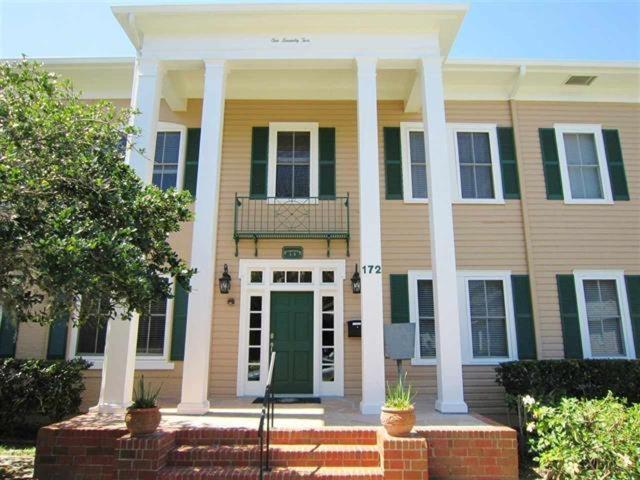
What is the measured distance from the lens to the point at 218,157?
6766mm

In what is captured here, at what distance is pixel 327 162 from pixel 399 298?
9.39ft

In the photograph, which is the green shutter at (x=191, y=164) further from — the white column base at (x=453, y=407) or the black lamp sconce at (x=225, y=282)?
the white column base at (x=453, y=407)

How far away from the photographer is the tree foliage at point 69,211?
3.94 metres

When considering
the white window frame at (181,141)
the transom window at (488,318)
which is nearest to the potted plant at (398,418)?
the transom window at (488,318)

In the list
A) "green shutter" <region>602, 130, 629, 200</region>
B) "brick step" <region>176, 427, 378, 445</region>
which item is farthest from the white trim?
"green shutter" <region>602, 130, 629, 200</region>

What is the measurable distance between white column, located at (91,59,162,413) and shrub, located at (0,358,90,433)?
3.48 ft

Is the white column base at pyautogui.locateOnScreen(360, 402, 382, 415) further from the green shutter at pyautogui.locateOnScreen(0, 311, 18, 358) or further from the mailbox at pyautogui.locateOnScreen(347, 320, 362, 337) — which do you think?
the green shutter at pyautogui.locateOnScreen(0, 311, 18, 358)

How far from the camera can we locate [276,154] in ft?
28.9

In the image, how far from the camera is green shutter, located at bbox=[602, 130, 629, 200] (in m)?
8.80

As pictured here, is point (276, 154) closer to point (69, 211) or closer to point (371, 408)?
point (371, 408)

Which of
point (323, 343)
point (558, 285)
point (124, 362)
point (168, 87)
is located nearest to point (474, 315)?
point (558, 285)

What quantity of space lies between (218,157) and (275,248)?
222cm

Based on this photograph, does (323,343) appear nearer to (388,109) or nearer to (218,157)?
(218,157)

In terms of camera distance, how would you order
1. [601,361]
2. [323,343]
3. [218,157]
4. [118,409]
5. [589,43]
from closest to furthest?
1. [118,409]
2. [218,157]
3. [601,361]
4. [323,343]
5. [589,43]
